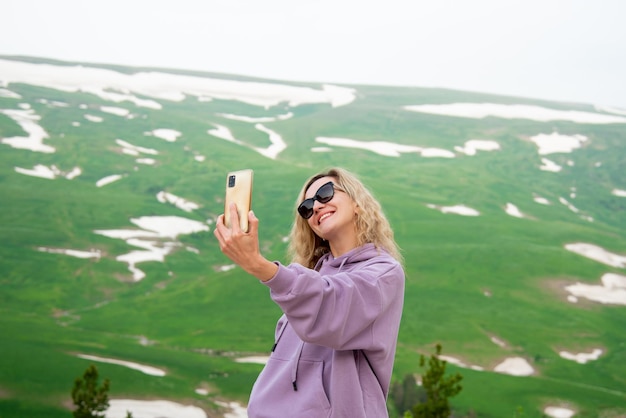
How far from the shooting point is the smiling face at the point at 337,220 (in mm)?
3473

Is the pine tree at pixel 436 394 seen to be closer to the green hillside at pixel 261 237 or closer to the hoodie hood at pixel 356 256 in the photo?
the green hillside at pixel 261 237

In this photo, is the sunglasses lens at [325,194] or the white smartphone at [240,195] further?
the sunglasses lens at [325,194]

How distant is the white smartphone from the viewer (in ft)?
8.87

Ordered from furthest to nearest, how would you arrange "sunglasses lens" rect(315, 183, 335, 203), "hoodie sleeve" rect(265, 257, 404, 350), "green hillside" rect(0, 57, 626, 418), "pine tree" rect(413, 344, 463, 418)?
"green hillside" rect(0, 57, 626, 418), "pine tree" rect(413, 344, 463, 418), "sunglasses lens" rect(315, 183, 335, 203), "hoodie sleeve" rect(265, 257, 404, 350)

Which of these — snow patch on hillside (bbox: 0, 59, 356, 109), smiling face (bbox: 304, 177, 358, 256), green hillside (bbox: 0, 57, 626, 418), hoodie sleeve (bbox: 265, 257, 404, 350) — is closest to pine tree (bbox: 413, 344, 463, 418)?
green hillside (bbox: 0, 57, 626, 418)

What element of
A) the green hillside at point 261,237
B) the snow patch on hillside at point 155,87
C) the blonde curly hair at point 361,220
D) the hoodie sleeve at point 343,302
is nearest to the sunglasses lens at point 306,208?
the blonde curly hair at point 361,220

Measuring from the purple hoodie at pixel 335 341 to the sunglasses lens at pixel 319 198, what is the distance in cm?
32

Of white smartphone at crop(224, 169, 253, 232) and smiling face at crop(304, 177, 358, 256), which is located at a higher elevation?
white smartphone at crop(224, 169, 253, 232)

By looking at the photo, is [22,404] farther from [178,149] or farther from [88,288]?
[178,149]

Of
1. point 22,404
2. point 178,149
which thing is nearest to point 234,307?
point 22,404

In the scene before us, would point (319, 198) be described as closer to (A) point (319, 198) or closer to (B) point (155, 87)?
(A) point (319, 198)

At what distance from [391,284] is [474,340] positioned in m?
36.7

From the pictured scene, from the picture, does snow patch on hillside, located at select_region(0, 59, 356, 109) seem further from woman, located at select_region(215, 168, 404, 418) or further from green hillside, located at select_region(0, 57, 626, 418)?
woman, located at select_region(215, 168, 404, 418)

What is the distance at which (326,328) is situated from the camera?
2.75 meters
